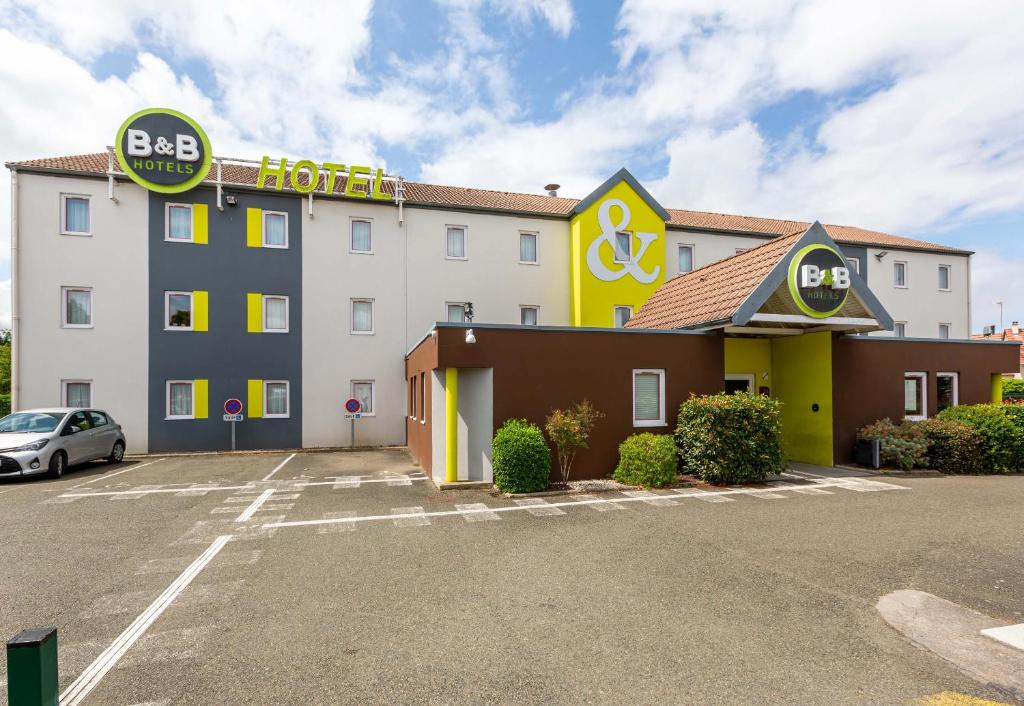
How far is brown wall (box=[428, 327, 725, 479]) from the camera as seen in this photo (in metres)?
11.0

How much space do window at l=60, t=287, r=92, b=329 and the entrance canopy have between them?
753 inches

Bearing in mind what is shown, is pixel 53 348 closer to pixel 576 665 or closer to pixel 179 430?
pixel 179 430

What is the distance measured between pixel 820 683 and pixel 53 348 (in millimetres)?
21980

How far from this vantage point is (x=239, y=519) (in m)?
8.40

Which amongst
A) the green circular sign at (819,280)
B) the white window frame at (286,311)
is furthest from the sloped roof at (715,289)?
the white window frame at (286,311)

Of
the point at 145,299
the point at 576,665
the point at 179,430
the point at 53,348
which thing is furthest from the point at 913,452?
the point at 53,348

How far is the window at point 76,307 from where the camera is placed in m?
17.3

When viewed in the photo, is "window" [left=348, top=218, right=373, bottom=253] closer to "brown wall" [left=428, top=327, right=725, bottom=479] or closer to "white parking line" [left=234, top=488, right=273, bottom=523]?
"brown wall" [left=428, top=327, right=725, bottom=479]

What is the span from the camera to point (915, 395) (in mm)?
14781

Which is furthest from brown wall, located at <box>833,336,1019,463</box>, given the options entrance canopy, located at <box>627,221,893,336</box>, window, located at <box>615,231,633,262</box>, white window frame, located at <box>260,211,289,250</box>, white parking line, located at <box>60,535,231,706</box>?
white window frame, located at <box>260,211,289,250</box>

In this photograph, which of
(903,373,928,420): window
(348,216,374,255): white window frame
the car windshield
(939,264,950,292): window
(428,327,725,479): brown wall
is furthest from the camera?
(939,264,950,292): window

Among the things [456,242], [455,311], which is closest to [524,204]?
[456,242]

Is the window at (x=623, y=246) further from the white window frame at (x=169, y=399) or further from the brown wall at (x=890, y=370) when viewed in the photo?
the white window frame at (x=169, y=399)

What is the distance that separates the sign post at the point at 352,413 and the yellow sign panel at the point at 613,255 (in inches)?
358
